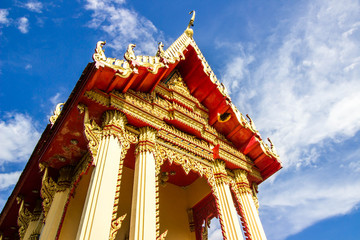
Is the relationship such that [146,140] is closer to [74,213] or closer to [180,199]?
[74,213]

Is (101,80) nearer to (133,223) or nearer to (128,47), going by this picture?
(128,47)

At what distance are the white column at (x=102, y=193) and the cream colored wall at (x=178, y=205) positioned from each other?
4.02 m

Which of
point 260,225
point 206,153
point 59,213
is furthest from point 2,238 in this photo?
point 260,225

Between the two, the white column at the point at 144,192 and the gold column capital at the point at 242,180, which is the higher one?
the gold column capital at the point at 242,180

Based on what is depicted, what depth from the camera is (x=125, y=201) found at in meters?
7.89

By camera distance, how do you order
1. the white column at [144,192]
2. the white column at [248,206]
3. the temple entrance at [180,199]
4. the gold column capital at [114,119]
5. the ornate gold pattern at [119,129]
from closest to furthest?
the white column at [144,192], the ornate gold pattern at [119,129], the gold column capital at [114,119], the white column at [248,206], the temple entrance at [180,199]

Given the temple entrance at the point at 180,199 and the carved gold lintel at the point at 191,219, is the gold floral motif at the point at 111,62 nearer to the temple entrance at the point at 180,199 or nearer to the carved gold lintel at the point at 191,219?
the temple entrance at the point at 180,199

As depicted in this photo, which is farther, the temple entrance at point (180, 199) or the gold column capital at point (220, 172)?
the temple entrance at point (180, 199)

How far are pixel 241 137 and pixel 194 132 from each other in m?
1.92

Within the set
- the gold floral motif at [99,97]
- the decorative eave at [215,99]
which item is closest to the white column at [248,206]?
the decorative eave at [215,99]

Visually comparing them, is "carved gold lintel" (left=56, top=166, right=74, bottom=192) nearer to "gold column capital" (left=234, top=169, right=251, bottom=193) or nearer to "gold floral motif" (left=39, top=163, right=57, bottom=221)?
"gold floral motif" (left=39, top=163, right=57, bottom=221)

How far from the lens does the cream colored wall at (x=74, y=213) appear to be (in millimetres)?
6141

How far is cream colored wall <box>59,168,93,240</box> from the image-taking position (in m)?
6.14

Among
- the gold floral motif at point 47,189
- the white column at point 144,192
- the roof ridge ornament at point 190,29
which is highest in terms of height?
the roof ridge ornament at point 190,29
